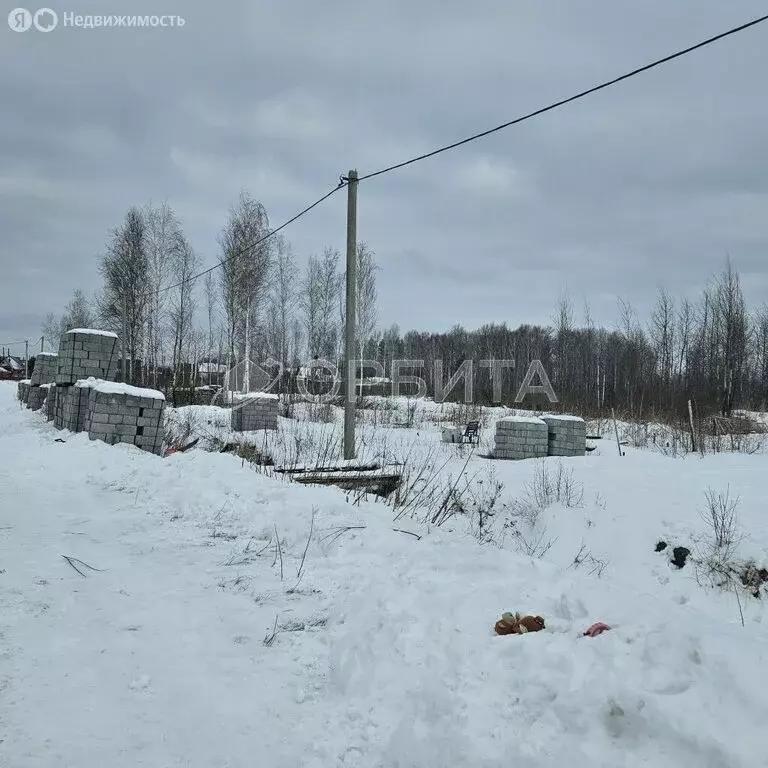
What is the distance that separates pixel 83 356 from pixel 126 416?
3.17 meters

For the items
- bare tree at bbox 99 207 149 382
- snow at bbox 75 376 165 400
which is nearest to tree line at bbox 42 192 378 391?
bare tree at bbox 99 207 149 382

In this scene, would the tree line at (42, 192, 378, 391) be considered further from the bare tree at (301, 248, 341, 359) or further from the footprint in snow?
the footprint in snow

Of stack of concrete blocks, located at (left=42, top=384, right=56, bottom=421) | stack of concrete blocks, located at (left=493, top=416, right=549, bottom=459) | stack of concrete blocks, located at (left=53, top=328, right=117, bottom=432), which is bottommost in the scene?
stack of concrete blocks, located at (left=493, top=416, right=549, bottom=459)

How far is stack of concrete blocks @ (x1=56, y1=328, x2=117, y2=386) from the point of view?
34.5 feet

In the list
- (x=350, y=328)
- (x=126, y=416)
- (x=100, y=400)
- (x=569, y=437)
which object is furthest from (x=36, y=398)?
(x=569, y=437)

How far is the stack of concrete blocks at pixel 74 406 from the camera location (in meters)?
9.59

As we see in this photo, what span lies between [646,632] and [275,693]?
1.60 metres

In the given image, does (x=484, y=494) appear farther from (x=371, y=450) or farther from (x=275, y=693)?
(x=275, y=693)

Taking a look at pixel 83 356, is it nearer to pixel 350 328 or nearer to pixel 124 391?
pixel 124 391

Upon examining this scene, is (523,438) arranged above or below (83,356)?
below

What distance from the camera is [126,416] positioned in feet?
27.6

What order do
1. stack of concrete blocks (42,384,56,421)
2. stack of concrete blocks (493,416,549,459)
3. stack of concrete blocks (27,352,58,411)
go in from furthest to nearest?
stack of concrete blocks (27,352,58,411)
stack of concrete blocks (42,384,56,421)
stack of concrete blocks (493,416,549,459)

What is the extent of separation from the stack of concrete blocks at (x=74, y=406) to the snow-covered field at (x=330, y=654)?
5.20 meters

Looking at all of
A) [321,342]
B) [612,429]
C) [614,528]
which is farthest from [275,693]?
[321,342]
